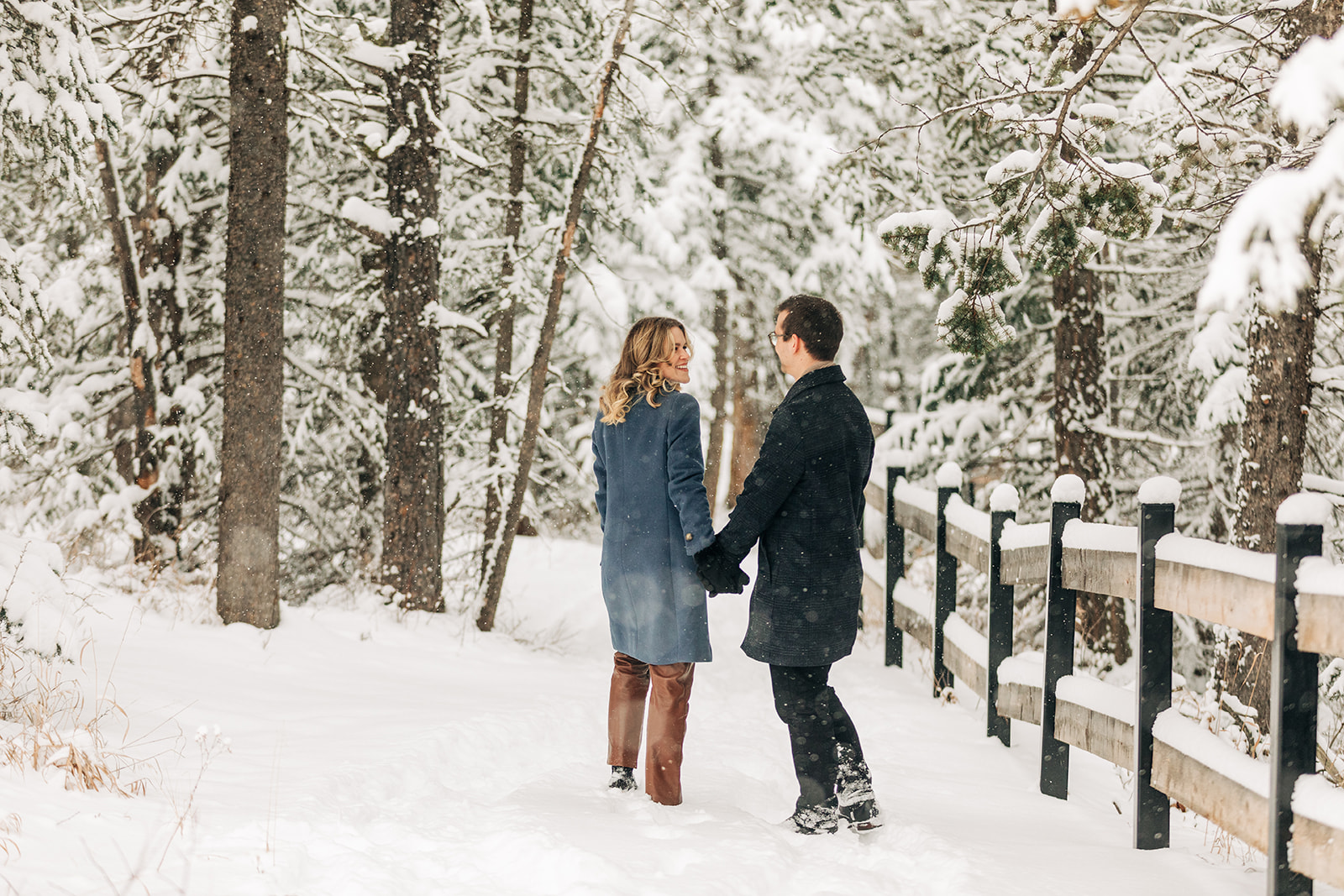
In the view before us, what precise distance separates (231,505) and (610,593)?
4133 mm

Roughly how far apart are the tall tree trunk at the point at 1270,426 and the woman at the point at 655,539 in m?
4.00

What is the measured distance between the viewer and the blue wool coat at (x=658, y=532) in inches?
178

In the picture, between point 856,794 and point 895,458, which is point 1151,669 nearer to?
point 856,794

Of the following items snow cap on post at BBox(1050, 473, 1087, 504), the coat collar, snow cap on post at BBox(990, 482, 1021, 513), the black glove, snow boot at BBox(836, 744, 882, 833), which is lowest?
snow boot at BBox(836, 744, 882, 833)

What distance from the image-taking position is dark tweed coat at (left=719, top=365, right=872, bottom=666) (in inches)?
168

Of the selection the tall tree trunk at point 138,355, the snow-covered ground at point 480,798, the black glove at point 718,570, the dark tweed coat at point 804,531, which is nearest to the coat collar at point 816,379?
the dark tweed coat at point 804,531

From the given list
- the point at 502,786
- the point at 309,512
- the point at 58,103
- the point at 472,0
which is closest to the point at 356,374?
the point at 309,512

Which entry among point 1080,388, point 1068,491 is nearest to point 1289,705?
point 1068,491

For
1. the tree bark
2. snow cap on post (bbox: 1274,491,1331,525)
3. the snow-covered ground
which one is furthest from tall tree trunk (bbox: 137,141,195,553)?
snow cap on post (bbox: 1274,491,1331,525)

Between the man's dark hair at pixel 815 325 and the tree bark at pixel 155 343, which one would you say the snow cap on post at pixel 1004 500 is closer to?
the man's dark hair at pixel 815 325

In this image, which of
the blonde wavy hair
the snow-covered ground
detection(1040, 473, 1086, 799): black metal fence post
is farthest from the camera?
detection(1040, 473, 1086, 799): black metal fence post

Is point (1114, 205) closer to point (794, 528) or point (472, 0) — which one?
point (794, 528)

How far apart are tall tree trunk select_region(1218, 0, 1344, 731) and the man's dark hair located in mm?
3754

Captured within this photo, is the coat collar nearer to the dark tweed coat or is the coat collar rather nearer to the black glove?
the dark tweed coat
